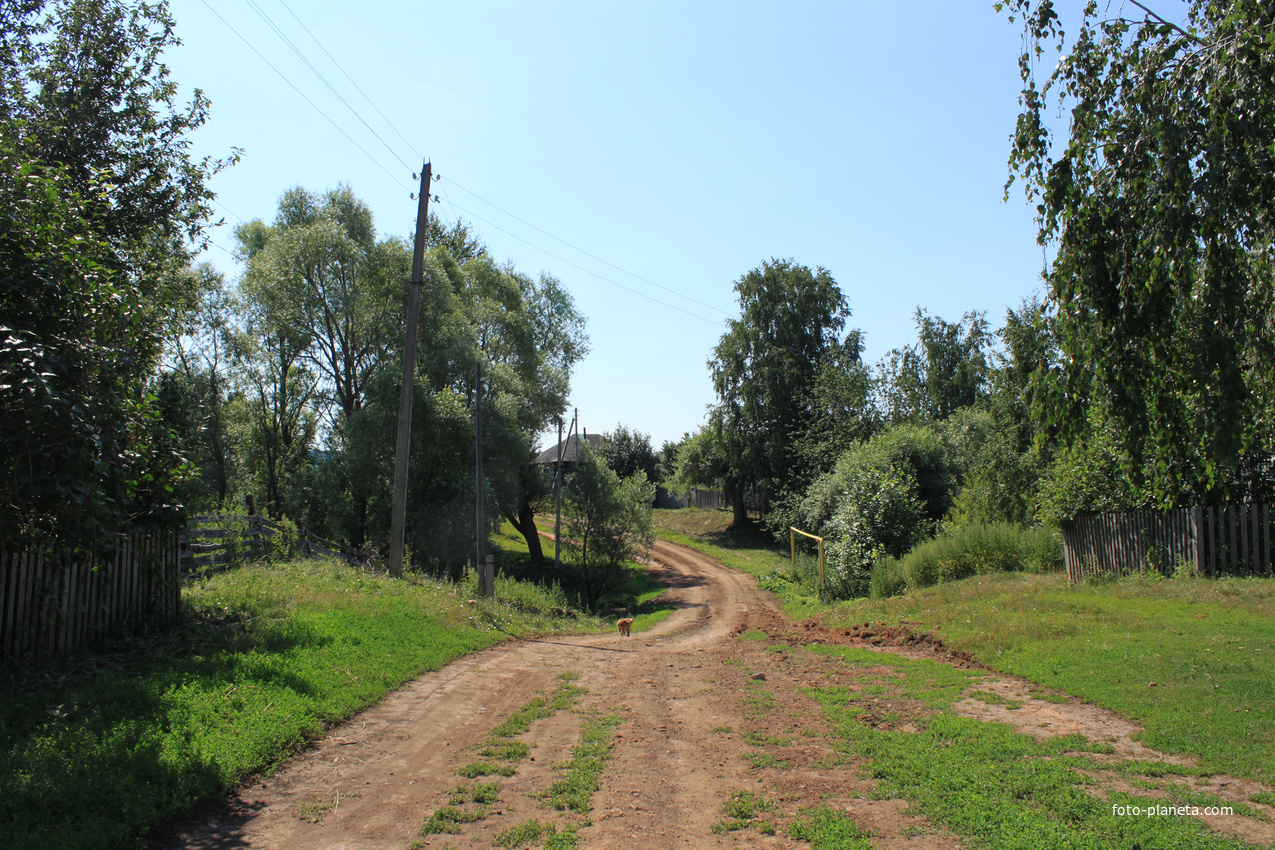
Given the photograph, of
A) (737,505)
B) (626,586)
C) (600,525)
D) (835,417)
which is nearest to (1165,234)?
(600,525)

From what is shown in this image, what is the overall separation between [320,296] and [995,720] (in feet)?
98.4

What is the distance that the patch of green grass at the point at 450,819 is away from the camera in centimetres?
509

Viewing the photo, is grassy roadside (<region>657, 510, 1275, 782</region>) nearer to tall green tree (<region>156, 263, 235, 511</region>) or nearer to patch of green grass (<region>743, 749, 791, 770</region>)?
patch of green grass (<region>743, 749, 791, 770</region>)

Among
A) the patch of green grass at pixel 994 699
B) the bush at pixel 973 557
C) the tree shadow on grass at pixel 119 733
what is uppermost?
the bush at pixel 973 557

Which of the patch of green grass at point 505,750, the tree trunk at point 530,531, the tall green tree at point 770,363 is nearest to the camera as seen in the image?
the patch of green grass at point 505,750

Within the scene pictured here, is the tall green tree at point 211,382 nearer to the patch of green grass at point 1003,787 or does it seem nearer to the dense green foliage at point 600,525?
the dense green foliage at point 600,525

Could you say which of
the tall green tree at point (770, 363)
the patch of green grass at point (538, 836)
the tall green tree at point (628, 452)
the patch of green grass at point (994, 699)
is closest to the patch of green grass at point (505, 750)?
the patch of green grass at point (538, 836)

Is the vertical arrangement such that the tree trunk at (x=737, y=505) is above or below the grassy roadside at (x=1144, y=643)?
above

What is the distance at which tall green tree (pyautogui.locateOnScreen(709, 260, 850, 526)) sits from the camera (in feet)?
136

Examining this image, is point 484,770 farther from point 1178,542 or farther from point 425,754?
point 1178,542

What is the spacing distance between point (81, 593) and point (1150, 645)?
43.9 feet

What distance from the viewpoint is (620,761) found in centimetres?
666

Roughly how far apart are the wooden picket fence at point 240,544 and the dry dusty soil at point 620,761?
580cm

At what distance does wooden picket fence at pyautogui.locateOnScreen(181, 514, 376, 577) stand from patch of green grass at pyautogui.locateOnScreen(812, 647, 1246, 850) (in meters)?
10.7
